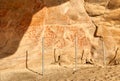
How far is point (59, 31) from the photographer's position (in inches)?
371

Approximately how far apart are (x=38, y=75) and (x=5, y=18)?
2.04m

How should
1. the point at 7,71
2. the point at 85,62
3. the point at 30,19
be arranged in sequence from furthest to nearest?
the point at 85,62 < the point at 30,19 < the point at 7,71

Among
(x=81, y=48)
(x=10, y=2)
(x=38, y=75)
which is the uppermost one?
(x=10, y=2)

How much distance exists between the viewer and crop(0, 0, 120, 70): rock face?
347 inches

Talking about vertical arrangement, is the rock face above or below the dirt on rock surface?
above

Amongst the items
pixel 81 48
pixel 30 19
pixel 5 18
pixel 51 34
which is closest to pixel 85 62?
pixel 81 48

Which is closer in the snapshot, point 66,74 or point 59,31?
point 66,74

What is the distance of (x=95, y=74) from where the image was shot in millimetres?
8055

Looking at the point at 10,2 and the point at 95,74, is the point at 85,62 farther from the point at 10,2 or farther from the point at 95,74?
the point at 10,2

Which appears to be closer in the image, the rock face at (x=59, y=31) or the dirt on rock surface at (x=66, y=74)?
the dirt on rock surface at (x=66, y=74)

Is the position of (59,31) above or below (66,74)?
above

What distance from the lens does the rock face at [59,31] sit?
347 inches

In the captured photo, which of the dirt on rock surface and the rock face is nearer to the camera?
the dirt on rock surface

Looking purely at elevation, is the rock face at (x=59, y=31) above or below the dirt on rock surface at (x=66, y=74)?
above
